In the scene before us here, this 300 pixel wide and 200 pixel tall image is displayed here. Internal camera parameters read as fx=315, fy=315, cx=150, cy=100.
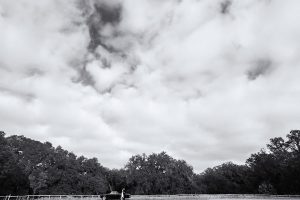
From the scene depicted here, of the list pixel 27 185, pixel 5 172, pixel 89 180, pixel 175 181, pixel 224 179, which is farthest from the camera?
pixel 224 179

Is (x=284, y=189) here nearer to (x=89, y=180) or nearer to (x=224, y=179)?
(x=224, y=179)

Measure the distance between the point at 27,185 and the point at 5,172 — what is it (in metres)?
14.6

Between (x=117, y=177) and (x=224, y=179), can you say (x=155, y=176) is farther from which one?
(x=224, y=179)

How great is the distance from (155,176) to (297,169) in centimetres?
3981

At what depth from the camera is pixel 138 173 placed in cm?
9588

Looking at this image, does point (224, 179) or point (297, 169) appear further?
point (224, 179)

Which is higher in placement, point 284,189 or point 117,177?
point 117,177

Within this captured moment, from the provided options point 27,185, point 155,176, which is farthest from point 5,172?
point 155,176

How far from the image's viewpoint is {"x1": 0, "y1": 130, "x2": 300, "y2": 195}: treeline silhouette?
70.3 m

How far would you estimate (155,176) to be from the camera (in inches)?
3706

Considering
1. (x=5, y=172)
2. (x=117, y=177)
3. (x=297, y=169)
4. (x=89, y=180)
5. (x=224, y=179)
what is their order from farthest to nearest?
(x=224, y=179), (x=117, y=177), (x=297, y=169), (x=89, y=180), (x=5, y=172)

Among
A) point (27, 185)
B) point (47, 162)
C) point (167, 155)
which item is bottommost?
point (27, 185)

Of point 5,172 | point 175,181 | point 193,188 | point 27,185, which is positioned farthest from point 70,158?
point 193,188

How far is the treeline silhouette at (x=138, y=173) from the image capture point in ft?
231
